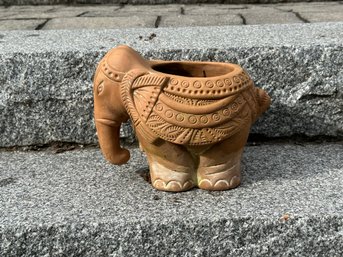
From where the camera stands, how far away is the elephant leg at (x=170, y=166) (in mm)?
1039

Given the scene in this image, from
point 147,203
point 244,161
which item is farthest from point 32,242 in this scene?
point 244,161

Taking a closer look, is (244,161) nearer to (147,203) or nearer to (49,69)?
(147,203)

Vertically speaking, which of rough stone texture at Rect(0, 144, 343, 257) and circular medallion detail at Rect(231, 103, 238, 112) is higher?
circular medallion detail at Rect(231, 103, 238, 112)

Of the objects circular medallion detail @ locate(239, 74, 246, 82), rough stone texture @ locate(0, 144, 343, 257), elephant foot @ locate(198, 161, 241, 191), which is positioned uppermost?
circular medallion detail @ locate(239, 74, 246, 82)

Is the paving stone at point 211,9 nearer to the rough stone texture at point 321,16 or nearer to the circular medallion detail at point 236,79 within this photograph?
the rough stone texture at point 321,16

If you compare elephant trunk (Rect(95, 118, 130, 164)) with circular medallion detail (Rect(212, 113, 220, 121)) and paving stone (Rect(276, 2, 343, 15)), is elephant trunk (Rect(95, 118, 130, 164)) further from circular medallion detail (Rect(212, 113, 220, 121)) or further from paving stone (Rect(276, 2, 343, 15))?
paving stone (Rect(276, 2, 343, 15))

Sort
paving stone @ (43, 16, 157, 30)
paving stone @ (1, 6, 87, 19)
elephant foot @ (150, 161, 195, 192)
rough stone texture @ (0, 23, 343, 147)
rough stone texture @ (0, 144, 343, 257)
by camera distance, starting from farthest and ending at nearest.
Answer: paving stone @ (1, 6, 87, 19) → paving stone @ (43, 16, 157, 30) → rough stone texture @ (0, 23, 343, 147) → elephant foot @ (150, 161, 195, 192) → rough stone texture @ (0, 144, 343, 257)

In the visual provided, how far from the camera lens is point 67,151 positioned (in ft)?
4.45

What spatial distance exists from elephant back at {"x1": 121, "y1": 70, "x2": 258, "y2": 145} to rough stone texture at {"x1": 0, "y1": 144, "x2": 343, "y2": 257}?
146 mm

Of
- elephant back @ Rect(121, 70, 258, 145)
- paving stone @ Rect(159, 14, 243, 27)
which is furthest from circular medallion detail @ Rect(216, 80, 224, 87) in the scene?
paving stone @ Rect(159, 14, 243, 27)

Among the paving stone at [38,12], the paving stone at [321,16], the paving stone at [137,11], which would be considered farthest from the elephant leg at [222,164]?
the paving stone at [38,12]

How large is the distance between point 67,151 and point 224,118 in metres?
0.54

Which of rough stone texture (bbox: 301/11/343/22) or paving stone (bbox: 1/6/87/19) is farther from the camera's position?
paving stone (bbox: 1/6/87/19)

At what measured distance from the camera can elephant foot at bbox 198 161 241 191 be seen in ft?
3.50
